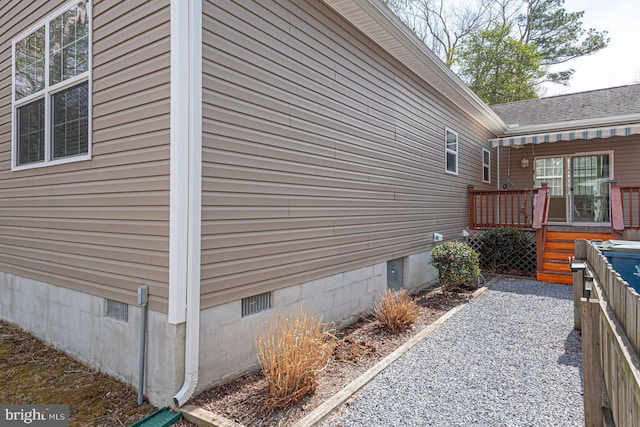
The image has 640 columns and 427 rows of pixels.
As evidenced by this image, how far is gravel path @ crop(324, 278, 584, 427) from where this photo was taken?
2.72 m

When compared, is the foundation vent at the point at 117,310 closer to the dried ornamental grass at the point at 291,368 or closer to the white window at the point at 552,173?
the dried ornamental grass at the point at 291,368

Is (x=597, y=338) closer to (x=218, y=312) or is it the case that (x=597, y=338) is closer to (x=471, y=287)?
(x=218, y=312)

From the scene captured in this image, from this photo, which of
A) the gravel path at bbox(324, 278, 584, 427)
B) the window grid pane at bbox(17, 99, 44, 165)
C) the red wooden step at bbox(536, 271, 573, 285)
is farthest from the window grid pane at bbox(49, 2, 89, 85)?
the red wooden step at bbox(536, 271, 573, 285)

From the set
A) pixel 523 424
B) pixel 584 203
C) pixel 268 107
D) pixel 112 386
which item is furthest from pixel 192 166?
pixel 584 203

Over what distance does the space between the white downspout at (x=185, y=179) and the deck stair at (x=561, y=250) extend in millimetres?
7359

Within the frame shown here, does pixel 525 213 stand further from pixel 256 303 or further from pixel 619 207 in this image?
pixel 256 303

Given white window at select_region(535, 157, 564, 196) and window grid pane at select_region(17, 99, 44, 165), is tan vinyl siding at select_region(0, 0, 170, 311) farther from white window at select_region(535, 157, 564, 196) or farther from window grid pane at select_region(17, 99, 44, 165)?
white window at select_region(535, 157, 564, 196)

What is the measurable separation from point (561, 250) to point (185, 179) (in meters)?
8.22

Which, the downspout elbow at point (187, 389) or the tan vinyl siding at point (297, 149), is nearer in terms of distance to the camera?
the downspout elbow at point (187, 389)

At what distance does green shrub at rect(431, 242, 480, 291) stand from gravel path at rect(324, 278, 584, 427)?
1.13 metres

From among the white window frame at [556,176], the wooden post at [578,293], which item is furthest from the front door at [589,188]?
the wooden post at [578,293]

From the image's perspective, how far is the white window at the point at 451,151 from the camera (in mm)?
8258

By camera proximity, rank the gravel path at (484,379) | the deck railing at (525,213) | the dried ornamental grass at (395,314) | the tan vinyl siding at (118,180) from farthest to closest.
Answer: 1. the deck railing at (525,213)
2. the dried ornamental grass at (395,314)
3. the tan vinyl siding at (118,180)
4. the gravel path at (484,379)

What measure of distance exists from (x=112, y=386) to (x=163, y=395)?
28.0 inches
